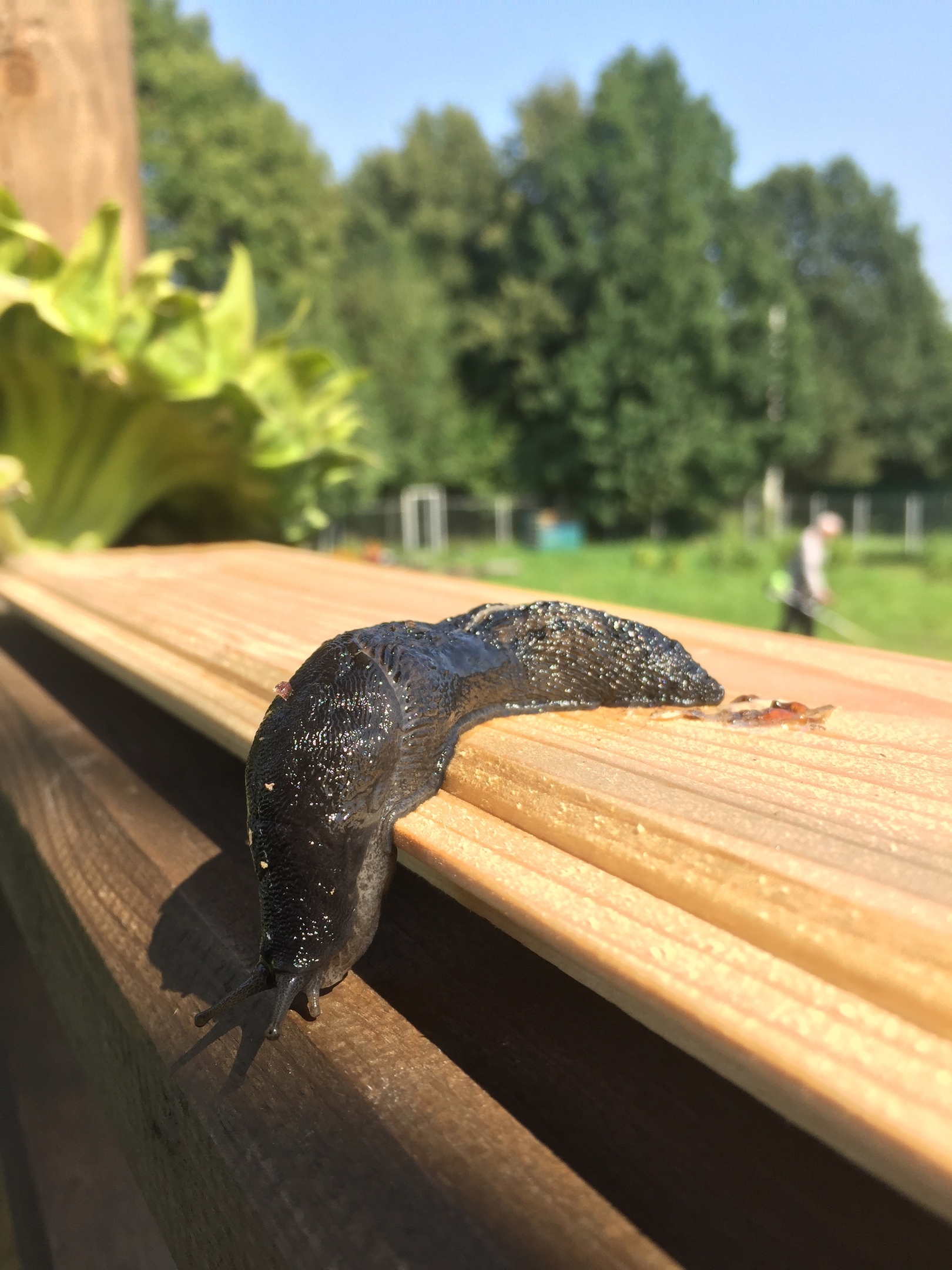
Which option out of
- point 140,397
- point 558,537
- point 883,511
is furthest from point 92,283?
point 883,511

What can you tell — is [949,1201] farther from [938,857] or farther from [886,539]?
[886,539]

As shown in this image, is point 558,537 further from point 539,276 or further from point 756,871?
point 756,871

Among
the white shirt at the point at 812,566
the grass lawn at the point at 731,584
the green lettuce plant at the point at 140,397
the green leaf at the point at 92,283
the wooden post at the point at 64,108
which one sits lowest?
the grass lawn at the point at 731,584

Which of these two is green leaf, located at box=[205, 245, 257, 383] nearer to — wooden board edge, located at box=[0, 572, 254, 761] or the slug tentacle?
wooden board edge, located at box=[0, 572, 254, 761]

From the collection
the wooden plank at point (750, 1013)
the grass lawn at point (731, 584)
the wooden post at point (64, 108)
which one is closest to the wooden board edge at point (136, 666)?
the wooden plank at point (750, 1013)

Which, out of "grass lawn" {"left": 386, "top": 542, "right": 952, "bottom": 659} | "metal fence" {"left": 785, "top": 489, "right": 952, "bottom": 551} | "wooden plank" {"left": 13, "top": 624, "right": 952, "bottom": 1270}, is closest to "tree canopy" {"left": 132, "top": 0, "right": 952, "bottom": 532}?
"metal fence" {"left": 785, "top": 489, "right": 952, "bottom": 551}

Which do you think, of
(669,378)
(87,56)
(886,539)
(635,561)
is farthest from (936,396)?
(87,56)

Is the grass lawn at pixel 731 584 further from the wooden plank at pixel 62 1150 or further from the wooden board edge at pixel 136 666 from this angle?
the wooden board edge at pixel 136 666
